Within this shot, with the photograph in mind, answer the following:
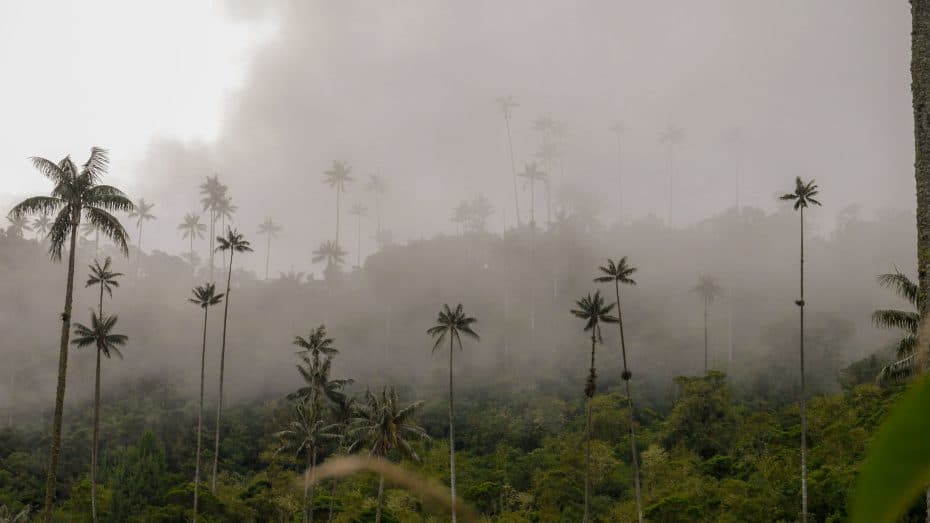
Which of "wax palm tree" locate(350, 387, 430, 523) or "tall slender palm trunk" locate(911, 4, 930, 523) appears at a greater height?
"tall slender palm trunk" locate(911, 4, 930, 523)

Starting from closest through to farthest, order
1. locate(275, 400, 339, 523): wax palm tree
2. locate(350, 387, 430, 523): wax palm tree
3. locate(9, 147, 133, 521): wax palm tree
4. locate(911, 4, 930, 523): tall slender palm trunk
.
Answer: locate(911, 4, 930, 523): tall slender palm trunk, locate(9, 147, 133, 521): wax palm tree, locate(350, 387, 430, 523): wax palm tree, locate(275, 400, 339, 523): wax palm tree

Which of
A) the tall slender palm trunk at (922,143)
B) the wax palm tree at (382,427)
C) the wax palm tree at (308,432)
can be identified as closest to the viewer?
the tall slender palm trunk at (922,143)

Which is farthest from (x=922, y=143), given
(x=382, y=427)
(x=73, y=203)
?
(x=382, y=427)

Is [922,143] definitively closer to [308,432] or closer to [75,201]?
[75,201]

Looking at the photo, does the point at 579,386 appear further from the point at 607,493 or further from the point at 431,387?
the point at 607,493

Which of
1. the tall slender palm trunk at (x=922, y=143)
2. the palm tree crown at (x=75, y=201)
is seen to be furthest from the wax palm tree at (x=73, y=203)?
the tall slender palm trunk at (x=922, y=143)

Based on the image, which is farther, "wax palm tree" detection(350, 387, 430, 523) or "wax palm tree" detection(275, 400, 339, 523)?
"wax palm tree" detection(275, 400, 339, 523)

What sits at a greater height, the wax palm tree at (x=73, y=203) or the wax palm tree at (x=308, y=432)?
the wax palm tree at (x=73, y=203)

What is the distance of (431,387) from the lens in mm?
117812

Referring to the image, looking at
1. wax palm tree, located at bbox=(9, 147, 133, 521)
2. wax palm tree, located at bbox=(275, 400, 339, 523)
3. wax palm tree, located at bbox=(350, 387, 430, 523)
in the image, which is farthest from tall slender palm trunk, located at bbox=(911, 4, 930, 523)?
wax palm tree, located at bbox=(275, 400, 339, 523)

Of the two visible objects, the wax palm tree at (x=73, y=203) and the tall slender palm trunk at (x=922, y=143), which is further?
the wax palm tree at (x=73, y=203)

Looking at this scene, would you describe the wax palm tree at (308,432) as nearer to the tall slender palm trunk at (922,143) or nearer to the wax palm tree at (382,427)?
A: the wax palm tree at (382,427)

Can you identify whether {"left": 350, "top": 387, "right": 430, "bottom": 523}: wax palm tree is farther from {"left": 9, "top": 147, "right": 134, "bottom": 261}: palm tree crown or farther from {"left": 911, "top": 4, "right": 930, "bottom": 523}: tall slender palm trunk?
{"left": 911, "top": 4, "right": 930, "bottom": 523}: tall slender palm trunk

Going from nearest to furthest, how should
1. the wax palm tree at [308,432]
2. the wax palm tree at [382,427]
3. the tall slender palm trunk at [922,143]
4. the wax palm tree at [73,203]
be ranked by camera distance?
the tall slender palm trunk at [922,143] → the wax palm tree at [73,203] → the wax palm tree at [382,427] → the wax palm tree at [308,432]
